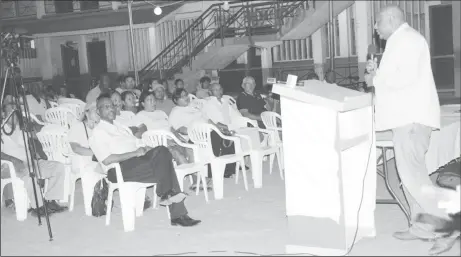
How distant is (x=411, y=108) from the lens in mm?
4129

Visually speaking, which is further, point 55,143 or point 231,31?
point 231,31

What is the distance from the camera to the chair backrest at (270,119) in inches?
297

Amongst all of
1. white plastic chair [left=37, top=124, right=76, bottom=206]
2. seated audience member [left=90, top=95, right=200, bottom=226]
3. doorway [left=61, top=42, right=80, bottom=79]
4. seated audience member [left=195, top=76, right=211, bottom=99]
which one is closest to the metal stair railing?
doorway [left=61, top=42, right=80, bottom=79]

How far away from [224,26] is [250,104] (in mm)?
7955

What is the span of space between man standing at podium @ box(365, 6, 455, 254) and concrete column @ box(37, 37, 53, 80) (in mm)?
16774

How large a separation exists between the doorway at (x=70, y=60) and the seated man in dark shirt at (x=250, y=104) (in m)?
12.8

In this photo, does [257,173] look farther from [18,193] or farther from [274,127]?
[18,193]

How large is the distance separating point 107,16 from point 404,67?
15.4 metres

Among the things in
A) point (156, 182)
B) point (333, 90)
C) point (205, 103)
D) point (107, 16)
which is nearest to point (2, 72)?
point (156, 182)

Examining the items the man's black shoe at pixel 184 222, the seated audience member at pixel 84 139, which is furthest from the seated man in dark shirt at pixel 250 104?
the man's black shoe at pixel 184 222

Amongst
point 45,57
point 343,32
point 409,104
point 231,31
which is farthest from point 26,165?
point 45,57

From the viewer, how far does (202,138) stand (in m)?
6.58

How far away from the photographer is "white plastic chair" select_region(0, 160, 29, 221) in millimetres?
5363

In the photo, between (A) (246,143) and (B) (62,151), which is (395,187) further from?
(B) (62,151)
